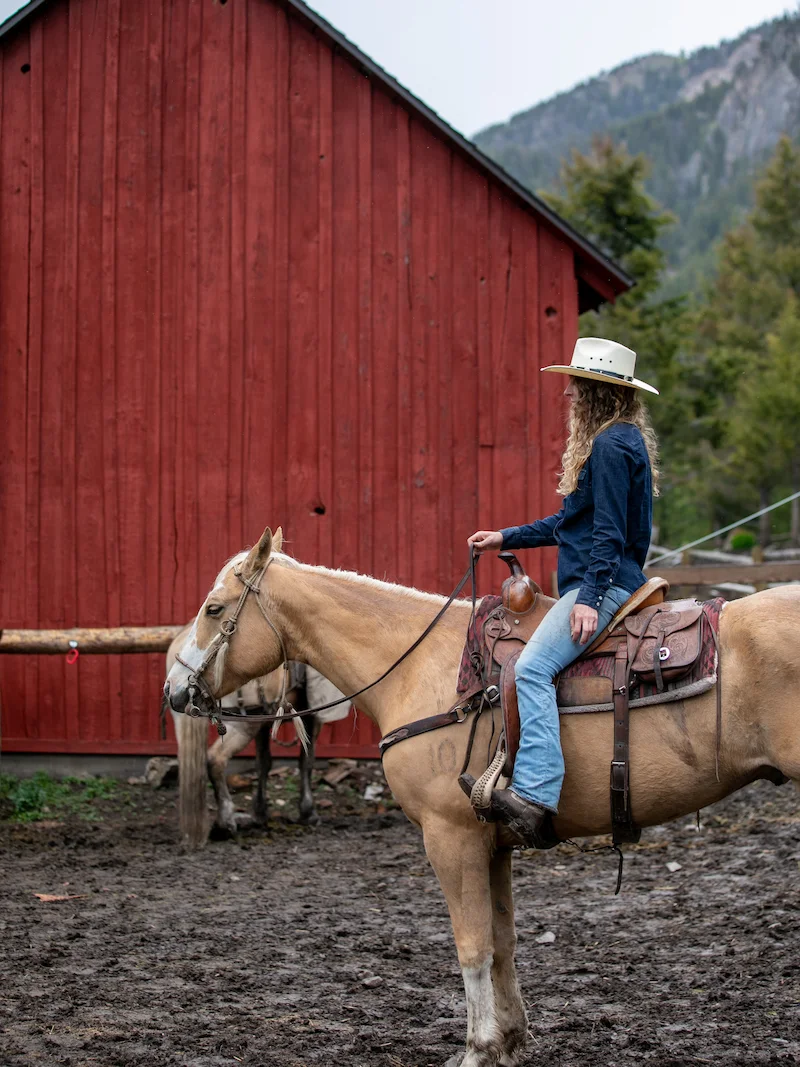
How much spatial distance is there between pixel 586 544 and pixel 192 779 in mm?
4711

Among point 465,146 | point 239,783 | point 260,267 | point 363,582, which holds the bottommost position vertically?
point 239,783

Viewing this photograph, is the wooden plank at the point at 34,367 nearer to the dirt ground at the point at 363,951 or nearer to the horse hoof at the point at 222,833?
the dirt ground at the point at 363,951

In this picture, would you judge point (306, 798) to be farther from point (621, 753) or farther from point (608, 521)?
point (608, 521)

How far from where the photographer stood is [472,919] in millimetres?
3891

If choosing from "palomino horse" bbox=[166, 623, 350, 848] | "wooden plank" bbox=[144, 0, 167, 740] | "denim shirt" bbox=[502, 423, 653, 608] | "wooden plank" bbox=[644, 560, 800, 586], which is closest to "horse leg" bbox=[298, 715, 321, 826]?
"palomino horse" bbox=[166, 623, 350, 848]

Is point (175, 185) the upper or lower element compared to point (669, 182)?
lower

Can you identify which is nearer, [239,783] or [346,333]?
[239,783]

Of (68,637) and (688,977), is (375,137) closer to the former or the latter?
(68,637)

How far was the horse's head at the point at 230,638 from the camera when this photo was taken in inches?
171

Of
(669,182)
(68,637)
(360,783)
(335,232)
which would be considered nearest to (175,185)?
(335,232)

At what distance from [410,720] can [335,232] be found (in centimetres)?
790

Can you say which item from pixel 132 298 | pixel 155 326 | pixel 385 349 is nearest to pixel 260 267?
pixel 155 326

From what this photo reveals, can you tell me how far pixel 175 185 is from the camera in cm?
1109

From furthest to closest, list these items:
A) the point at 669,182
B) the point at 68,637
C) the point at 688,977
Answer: the point at 669,182, the point at 68,637, the point at 688,977
